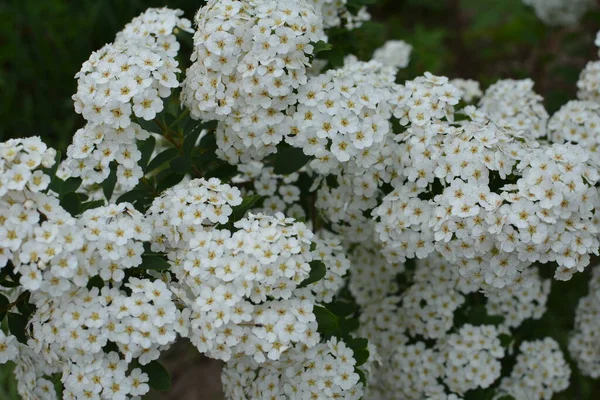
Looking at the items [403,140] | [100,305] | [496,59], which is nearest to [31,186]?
[100,305]

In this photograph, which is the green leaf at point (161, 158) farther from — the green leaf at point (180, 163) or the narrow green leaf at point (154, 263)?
the narrow green leaf at point (154, 263)

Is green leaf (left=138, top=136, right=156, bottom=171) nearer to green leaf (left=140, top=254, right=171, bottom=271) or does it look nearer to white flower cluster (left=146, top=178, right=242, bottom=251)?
white flower cluster (left=146, top=178, right=242, bottom=251)

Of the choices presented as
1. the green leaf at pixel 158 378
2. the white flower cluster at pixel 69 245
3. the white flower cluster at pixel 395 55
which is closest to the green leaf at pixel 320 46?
the white flower cluster at pixel 69 245

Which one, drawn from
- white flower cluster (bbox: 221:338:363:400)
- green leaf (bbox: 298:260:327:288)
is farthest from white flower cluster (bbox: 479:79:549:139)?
white flower cluster (bbox: 221:338:363:400)

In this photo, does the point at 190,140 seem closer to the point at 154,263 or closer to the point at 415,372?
the point at 154,263

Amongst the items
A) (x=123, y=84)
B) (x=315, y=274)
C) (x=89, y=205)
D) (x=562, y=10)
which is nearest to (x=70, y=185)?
(x=89, y=205)
